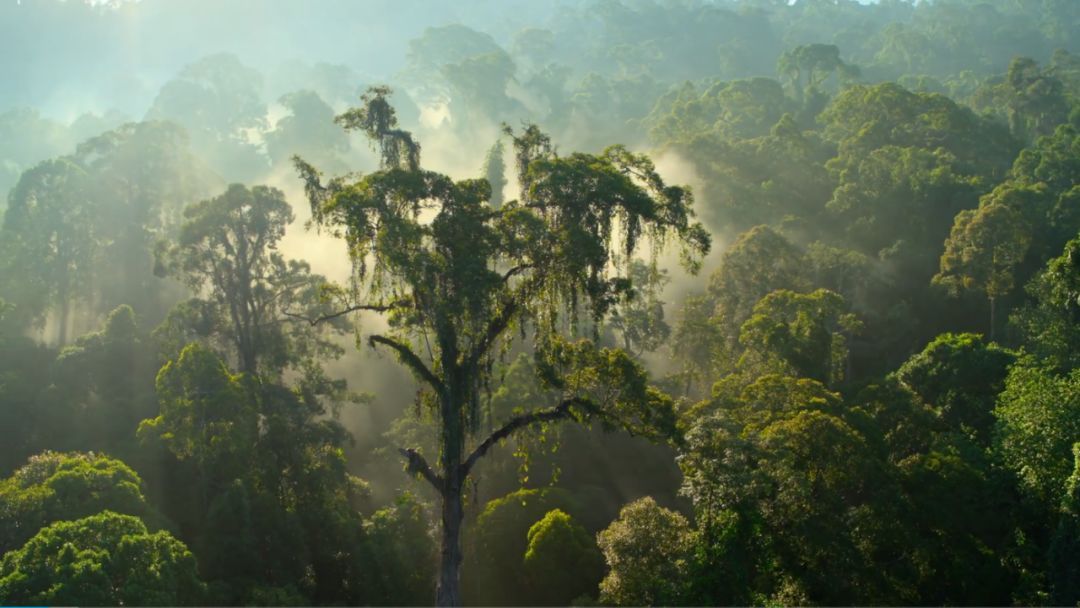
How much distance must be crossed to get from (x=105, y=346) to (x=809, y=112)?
2177 inches

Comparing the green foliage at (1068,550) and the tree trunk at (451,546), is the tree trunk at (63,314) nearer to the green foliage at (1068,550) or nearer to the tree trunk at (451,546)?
the tree trunk at (451,546)

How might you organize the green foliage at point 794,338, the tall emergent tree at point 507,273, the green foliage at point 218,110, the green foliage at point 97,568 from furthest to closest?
the green foliage at point 218,110, the green foliage at point 794,338, the green foliage at point 97,568, the tall emergent tree at point 507,273

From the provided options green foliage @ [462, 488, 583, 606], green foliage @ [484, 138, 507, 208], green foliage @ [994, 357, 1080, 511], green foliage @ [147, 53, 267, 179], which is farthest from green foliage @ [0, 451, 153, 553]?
green foliage @ [147, 53, 267, 179]

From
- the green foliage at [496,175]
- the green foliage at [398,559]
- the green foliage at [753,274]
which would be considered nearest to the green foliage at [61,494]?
the green foliage at [398,559]

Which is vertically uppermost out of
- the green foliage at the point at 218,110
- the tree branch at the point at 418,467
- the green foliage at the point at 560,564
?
the green foliage at the point at 218,110

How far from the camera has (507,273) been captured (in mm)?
15711

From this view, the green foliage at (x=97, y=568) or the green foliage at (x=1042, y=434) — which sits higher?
the green foliage at (x=1042, y=434)

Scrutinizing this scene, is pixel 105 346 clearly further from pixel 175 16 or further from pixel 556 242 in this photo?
pixel 175 16

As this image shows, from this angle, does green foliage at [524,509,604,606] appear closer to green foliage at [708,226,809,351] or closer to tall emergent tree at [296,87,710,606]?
tall emergent tree at [296,87,710,606]

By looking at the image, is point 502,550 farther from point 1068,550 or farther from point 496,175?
point 496,175

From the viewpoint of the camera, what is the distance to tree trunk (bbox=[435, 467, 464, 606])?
51.2 ft

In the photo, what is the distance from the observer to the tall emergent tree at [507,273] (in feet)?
49.5

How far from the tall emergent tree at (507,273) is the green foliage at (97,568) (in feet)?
21.9

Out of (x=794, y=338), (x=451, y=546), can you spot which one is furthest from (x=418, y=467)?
(x=794, y=338)
